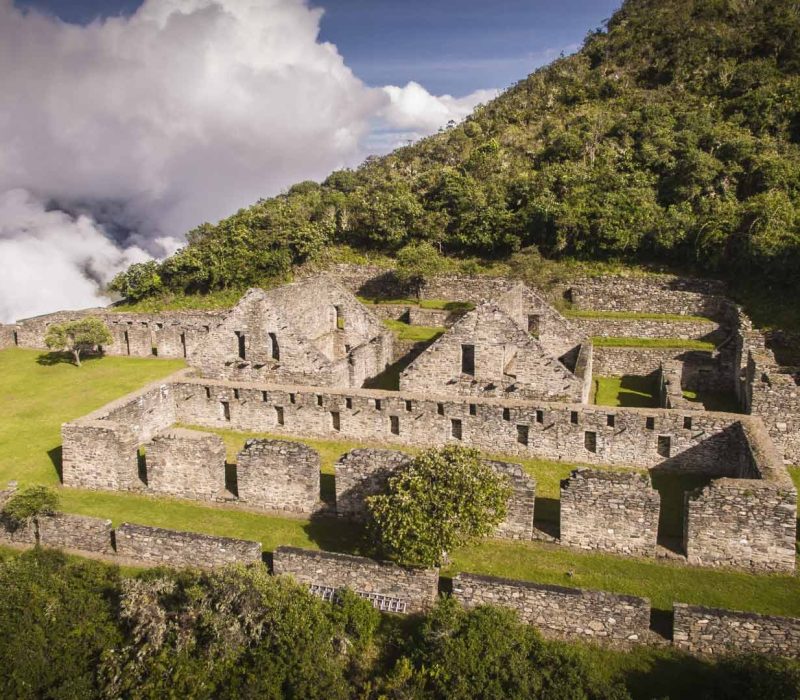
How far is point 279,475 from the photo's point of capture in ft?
64.4

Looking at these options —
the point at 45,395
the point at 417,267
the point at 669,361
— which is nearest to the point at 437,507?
the point at 669,361

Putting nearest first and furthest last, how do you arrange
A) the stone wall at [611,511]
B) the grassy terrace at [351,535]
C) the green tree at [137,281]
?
the grassy terrace at [351,535], the stone wall at [611,511], the green tree at [137,281]

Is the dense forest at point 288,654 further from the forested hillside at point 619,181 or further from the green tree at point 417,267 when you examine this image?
the green tree at point 417,267

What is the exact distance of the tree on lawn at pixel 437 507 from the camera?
15305mm

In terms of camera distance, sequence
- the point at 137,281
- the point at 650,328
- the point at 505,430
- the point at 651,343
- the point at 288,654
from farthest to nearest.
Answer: the point at 137,281 → the point at 650,328 → the point at 651,343 → the point at 505,430 → the point at 288,654

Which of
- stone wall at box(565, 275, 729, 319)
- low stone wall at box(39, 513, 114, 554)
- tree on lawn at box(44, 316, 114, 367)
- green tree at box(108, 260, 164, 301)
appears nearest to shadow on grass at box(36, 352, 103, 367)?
tree on lawn at box(44, 316, 114, 367)

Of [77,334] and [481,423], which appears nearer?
[481,423]

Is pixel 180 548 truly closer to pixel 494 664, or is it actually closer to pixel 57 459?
pixel 494 664

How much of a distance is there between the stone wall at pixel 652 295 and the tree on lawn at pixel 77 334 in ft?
95.1

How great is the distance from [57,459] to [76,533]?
6947 mm

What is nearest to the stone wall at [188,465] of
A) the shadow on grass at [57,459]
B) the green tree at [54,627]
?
the shadow on grass at [57,459]

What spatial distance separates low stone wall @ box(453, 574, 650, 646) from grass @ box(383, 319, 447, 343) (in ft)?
68.6

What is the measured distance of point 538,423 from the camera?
2253 cm

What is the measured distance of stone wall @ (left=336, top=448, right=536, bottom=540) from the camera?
17.5m
